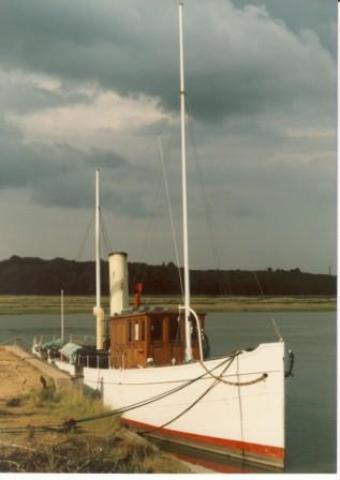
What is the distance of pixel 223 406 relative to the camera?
16719 millimetres

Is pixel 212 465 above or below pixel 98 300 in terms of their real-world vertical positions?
below

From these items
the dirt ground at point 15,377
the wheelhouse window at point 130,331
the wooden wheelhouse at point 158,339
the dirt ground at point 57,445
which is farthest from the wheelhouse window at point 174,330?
the dirt ground at point 15,377

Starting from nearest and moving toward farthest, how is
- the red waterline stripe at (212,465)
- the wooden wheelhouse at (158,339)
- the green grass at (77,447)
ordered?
1. the green grass at (77,447)
2. the red waterline stripe at (212,465)
3. the wooden wheelhouse at (158,339)

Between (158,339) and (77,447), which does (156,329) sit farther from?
(77,447)

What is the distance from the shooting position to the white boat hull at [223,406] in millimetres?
15992

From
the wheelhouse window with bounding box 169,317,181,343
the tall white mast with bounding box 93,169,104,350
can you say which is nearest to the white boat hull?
the wheelhouse window with bounding box 169,317,181,343

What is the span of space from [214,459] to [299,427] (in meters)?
6.59

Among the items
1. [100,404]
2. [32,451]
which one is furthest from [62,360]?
[32,451]

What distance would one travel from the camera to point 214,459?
666 inches

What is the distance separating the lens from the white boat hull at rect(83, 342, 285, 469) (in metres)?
16.0

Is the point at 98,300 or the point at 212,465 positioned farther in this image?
the point at 98,300

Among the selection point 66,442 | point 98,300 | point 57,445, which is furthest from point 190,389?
point 98,300

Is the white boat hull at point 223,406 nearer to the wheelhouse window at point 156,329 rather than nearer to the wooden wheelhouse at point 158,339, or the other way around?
the wooden wheelhouse at point 158,339

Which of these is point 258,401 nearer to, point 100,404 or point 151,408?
point 151,408
